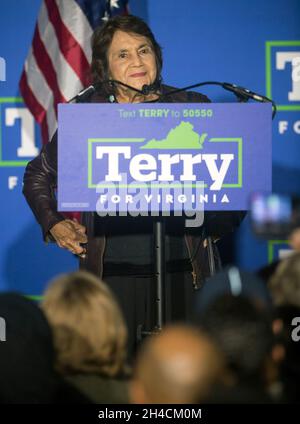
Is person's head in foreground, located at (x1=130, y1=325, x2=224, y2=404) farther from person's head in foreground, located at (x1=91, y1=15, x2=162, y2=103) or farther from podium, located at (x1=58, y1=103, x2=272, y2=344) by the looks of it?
person's head in foreground, located at (x1=91, y1=15, x2=162, y2=103)

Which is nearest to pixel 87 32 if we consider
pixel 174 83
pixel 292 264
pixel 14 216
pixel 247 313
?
pixel 174 83

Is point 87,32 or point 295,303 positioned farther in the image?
point 87,32

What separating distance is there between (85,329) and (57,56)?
3.10 m

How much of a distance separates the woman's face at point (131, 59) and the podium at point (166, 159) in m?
0.60

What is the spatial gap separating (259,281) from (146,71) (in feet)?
5.74

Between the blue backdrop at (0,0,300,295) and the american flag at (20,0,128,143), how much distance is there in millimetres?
100

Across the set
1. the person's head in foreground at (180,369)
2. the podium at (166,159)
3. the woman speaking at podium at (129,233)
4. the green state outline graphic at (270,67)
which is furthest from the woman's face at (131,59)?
the person's head in foreground at (180,369)

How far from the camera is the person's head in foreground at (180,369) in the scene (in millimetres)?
1655

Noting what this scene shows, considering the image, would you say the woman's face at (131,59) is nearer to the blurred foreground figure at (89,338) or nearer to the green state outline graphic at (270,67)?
the green state outline graphic at (270,67)

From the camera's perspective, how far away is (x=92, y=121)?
3354mm

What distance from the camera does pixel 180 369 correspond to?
1653mm

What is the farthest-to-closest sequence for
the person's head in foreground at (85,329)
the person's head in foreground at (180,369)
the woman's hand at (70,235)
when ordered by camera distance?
the woman's hand at (70,235) → the person's head in foreground at (85,329) → the person's head in foreground at (180,369)

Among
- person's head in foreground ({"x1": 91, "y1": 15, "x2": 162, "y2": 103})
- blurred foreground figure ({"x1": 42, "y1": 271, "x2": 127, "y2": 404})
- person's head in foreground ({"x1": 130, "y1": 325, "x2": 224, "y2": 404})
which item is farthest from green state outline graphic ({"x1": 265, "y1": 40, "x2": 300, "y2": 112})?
person's head in foreground ({"x1": 130, "y1": 325, "x2": 224, "y2": 404})

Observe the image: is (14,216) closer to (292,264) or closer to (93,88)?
(93,88)
